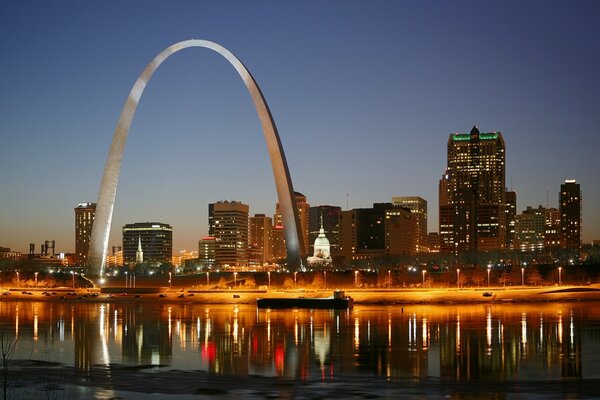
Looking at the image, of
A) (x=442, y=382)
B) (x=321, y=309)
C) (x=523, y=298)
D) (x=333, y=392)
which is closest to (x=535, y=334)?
(x=442, y=382)

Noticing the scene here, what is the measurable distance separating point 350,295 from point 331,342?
151 feet

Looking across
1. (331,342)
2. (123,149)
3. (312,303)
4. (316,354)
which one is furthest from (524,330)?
(123,149)

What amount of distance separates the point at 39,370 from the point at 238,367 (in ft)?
21.2

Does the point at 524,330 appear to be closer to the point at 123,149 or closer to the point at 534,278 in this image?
the point at 123,149

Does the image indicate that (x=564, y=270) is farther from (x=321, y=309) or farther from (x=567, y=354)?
(x=567, y=354)

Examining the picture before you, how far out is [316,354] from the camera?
106 ft

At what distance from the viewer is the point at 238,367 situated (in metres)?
28.8

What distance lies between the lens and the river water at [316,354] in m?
24.5

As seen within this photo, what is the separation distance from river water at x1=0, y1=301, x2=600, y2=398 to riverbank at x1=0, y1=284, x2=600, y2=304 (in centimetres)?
2097

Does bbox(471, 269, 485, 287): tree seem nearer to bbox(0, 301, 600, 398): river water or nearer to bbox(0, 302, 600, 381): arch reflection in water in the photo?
bbox(0, 302, 600, 381): arch reflection in water

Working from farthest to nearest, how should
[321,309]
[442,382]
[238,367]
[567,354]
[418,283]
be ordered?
1. [418,283]
2. [321,309]
3. [567,354]
4. [238,367]
5. [442,382]

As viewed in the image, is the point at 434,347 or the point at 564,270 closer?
the point at 434,347

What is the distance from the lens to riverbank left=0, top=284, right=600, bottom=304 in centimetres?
7588

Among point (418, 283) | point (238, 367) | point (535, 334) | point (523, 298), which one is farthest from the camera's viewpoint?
point (418, 283)
